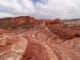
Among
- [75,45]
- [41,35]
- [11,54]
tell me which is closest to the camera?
[11,54]

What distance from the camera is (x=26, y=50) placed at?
14.7 m

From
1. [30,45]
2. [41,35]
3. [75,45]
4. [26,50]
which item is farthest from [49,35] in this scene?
[26,50]

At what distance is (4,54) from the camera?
1362cm

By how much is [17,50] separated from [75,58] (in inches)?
155

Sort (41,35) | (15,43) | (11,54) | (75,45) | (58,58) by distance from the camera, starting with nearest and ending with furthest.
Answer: (11,54)
(58,58)
(15,43)
(75,45)
(41,35)

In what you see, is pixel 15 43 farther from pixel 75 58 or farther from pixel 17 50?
pixel 75 58

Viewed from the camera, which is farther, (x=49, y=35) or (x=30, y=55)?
(x=49, y=35)

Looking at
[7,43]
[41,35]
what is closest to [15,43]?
[7,43]

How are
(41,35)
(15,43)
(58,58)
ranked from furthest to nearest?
1. (41,35)
2. (15,43)
3. (58,58)

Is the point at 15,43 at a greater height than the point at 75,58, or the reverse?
the point at 15,43

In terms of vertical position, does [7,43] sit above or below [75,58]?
above

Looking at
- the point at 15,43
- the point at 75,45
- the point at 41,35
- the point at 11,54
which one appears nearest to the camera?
the point at 11,54

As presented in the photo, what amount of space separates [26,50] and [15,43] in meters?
1.29

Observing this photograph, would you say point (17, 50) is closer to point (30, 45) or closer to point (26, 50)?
point (26, 50)
